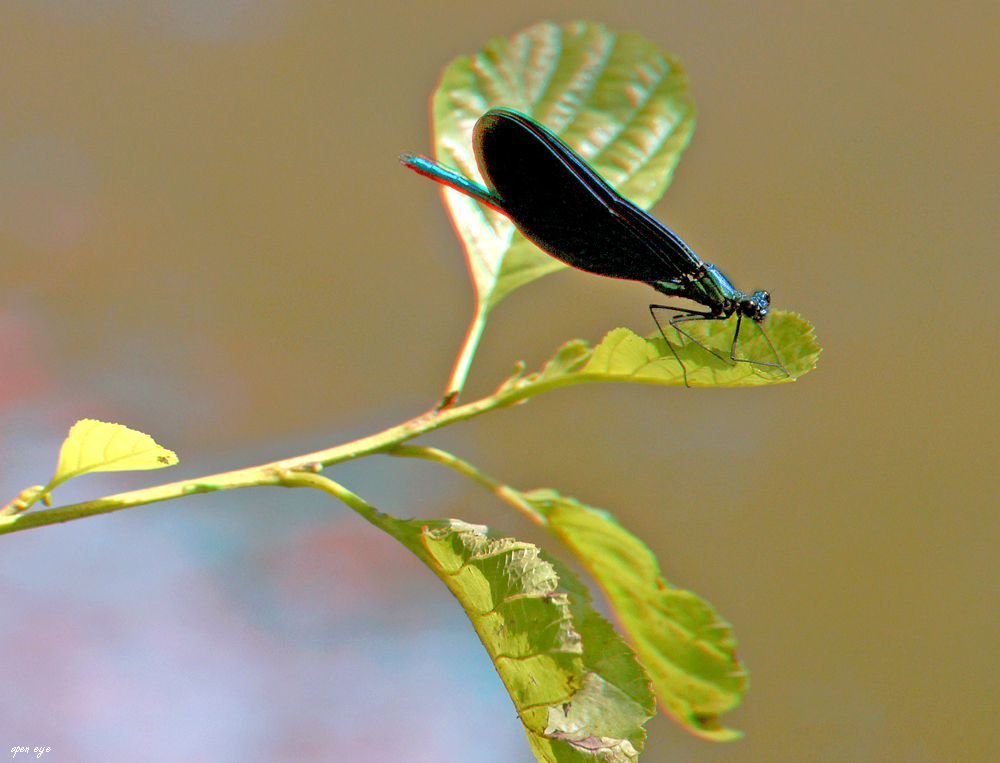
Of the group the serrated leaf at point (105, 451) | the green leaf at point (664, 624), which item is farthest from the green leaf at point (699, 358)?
the serrated leaf at point (105, 451)

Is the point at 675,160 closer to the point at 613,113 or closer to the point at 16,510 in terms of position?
the point at 613,113

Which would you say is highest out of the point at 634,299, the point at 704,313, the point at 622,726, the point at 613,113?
the point at 613,113

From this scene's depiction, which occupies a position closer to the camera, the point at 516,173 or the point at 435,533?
the point at 435,533

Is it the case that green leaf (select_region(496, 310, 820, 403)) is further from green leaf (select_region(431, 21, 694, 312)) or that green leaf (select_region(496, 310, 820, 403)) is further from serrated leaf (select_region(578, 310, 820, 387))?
green leaf (select_region(431, 21, 694, 312))

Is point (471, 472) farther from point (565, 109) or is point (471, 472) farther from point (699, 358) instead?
point (565, 109)

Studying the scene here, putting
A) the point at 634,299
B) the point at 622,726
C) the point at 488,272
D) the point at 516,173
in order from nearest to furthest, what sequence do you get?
the point at 622,726, the point at 516,173, the point at 488,272, the point at 634,299

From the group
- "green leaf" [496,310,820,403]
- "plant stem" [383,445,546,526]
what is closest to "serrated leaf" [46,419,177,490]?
"plant stem" [383,445,546,526]

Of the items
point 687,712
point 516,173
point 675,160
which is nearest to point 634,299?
point 675,160
